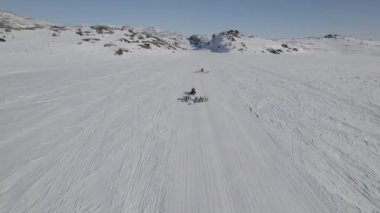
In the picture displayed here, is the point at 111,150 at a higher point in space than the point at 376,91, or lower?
lower

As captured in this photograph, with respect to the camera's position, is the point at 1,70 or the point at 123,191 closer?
the point at 123,191

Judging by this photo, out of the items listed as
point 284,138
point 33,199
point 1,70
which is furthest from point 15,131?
point 1,70

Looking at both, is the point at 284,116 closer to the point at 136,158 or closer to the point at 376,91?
the point at 136,158

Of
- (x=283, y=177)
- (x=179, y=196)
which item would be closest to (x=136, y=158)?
(x=179, y=196)

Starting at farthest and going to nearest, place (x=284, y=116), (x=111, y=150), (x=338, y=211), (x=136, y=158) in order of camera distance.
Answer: (x=284, y=116), (x=111, y=150), (x=136, y=158), (x=338, y=211)

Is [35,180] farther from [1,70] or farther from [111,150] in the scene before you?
[1,70]

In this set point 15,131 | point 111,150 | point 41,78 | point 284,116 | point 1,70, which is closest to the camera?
point 111,150
